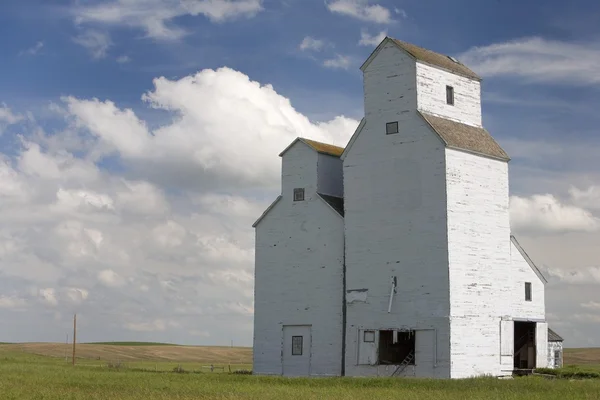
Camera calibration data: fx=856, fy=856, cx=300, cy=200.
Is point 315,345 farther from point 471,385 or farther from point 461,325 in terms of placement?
point 471,385

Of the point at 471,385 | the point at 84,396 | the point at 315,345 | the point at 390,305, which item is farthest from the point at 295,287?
the point at 84,396

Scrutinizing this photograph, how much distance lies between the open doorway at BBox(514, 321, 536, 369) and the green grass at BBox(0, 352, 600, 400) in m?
9.83

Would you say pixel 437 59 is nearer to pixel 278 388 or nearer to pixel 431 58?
pixel 431 58

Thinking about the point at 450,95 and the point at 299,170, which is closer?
the point at 450,95

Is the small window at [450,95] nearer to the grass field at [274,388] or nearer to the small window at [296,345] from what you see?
the grass field at [274,388]

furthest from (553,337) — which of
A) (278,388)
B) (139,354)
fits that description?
(139,354)

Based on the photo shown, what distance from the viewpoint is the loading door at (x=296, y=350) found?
1818 inches

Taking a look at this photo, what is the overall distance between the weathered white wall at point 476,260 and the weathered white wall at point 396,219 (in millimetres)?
558

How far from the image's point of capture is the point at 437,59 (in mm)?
45281

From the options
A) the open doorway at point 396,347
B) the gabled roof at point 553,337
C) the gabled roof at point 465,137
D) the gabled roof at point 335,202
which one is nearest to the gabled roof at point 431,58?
the gabled roof at point 465,137

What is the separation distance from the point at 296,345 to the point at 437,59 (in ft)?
56.3

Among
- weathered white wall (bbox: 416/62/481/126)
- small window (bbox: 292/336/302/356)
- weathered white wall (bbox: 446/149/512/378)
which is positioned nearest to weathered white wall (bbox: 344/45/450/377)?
weathered white wall (bbox: 446/149/512/378)

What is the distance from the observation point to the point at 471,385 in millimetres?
36250

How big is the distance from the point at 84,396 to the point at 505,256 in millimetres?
22945
